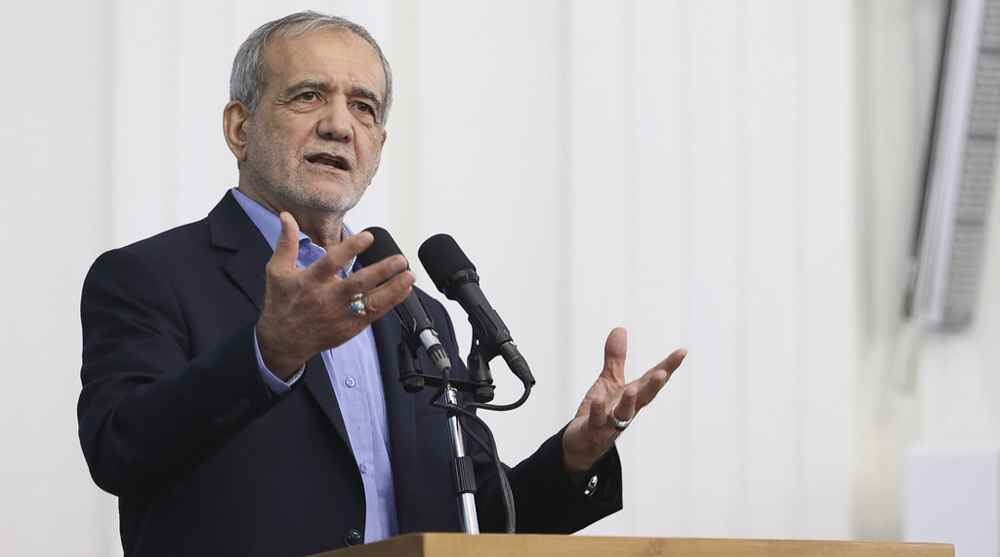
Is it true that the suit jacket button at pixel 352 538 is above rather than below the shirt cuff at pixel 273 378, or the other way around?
below

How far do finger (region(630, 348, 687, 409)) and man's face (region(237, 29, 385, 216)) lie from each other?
2.40 feet

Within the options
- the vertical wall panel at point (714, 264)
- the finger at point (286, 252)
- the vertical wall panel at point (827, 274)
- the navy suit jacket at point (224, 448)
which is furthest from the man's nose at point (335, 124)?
the vertical wall panel at point (827, 274)

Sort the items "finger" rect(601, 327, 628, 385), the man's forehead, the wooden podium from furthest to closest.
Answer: the man's forehead < "finger" rect(601, 327, 628, 385) < the wooden podium

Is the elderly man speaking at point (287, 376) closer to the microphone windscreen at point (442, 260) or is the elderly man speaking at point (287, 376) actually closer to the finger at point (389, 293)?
the finger at point (389, 293)

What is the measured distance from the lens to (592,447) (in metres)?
1.65

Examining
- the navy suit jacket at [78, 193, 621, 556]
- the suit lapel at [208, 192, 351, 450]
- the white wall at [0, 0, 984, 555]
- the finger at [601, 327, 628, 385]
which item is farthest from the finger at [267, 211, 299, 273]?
the white wall at [0, 0, 984, 555]

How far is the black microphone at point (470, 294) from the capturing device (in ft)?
4.68

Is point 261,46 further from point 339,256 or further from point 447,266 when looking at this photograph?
point 339,256

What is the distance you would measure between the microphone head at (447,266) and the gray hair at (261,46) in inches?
27.5

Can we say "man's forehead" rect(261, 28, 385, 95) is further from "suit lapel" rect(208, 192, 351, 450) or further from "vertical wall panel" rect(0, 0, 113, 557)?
"vertical wall panel" rect(0, 0, 113, 557)

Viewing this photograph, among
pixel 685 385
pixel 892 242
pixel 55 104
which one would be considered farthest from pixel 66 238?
pixel 892 242

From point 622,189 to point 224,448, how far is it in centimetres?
196

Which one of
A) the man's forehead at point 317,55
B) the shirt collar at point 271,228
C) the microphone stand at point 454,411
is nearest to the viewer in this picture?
the microphone stand at point 454,411

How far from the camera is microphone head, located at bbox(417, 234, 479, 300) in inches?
59.8
